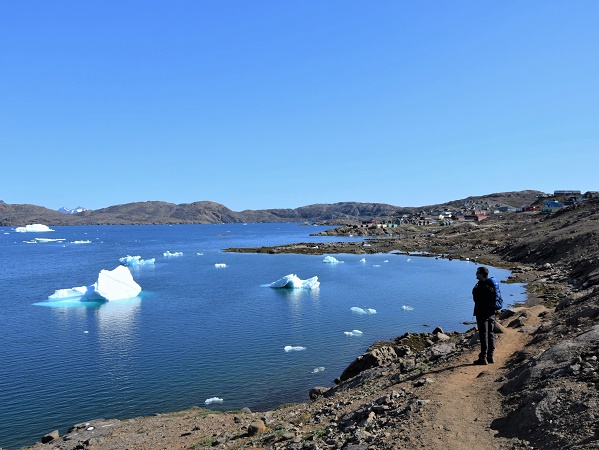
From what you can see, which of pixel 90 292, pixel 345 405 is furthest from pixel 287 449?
pixel 90 292

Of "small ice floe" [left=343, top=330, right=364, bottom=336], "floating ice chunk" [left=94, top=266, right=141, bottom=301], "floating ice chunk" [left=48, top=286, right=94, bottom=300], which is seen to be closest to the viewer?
"small ice floe" [left=343, top=330, right=364, bottom=336]

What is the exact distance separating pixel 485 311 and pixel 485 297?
45 cm

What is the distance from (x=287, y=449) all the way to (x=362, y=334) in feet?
67.7

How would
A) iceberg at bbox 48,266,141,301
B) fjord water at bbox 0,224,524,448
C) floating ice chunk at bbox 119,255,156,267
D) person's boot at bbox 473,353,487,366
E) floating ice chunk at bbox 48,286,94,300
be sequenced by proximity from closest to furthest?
1. person's boot at bbox 473,353,487,366
2. fjord water at bbox 0,224,524,448
3. floating ice chunk at bbox 48,286,94,300
4. iceberg at bbox 48,266,141,301
5. floating ice chunk at bbox 119,255,156,267

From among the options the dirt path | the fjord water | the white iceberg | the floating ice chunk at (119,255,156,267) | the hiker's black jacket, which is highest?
the hiker's black jacket

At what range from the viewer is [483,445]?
8523mm

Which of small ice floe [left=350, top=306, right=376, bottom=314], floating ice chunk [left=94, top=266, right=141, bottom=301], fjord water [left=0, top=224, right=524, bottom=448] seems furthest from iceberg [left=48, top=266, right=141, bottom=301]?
small ice floe [left=350, top=306, right=376, bottom=314]

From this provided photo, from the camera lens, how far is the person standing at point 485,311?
1280cm

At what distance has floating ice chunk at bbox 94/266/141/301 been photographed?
47.4 metres

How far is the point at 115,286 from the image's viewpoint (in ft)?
160

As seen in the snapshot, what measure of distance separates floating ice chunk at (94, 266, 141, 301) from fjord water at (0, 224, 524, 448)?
1313mm

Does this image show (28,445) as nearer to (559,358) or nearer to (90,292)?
(559,358)

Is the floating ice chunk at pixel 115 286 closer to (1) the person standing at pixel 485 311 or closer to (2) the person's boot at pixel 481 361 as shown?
(2) the person's boot at pixel 481 361

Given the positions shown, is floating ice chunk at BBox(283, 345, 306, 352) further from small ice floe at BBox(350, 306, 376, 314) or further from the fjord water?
small ice floe at BBox(350, 306, 376, 314)
